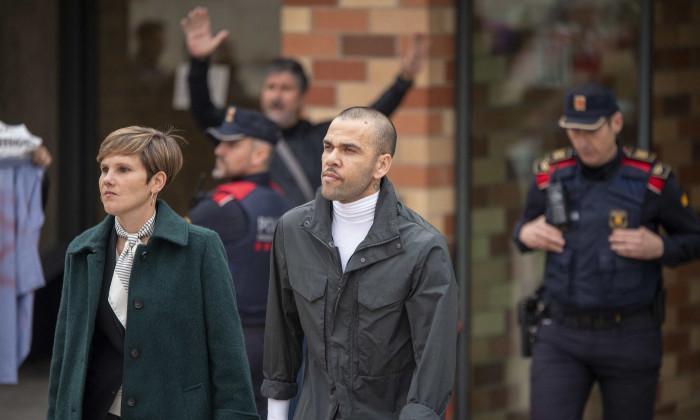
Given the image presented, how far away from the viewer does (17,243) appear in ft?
19.0

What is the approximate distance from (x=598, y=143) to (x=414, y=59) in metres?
1.25

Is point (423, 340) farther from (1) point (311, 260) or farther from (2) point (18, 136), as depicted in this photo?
(2) point (18, 136)

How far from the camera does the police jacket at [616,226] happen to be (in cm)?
566

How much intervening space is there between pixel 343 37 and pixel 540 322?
6.88 feet

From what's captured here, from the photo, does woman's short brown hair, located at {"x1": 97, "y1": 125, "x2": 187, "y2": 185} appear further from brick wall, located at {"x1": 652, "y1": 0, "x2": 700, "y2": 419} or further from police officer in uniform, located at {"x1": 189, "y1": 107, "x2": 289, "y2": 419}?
brick wall, located at {"x1": 652, "y1": 0, "x2": 700, "y2": 419}

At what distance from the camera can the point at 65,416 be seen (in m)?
3.96

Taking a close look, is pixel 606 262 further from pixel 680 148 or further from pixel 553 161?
pixel 680 148

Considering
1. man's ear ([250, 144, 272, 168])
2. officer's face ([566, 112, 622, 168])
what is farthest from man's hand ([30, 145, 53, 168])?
officer's face ([566, 112, 622, 168])

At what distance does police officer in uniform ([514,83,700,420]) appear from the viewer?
5.65 meters

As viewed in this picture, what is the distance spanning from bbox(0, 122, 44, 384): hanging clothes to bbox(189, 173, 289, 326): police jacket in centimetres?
80

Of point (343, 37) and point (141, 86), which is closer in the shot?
point (343, 37)

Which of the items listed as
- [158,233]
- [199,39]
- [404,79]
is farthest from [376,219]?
[199,39]

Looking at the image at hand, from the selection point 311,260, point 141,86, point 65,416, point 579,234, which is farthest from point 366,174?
point 141,86

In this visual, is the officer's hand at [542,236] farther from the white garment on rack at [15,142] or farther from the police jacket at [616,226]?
the white garment on rack at [15,142]
